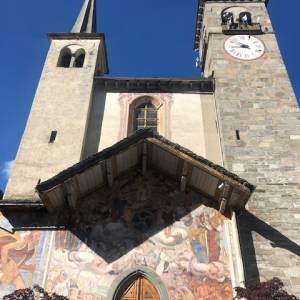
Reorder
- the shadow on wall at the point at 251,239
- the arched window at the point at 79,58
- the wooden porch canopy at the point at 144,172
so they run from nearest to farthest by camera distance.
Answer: the shadow on wall at the point at 251,239 < the wooden porch canopy at the point at 144,172 < the arched window at the point at 79,58

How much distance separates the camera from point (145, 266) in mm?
10453

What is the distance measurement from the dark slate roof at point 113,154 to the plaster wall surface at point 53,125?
6.60ft

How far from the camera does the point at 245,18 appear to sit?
19.8 meters

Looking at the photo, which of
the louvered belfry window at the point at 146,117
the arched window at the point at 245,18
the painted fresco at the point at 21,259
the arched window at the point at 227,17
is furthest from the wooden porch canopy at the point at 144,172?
the arched window at the point at 245,18

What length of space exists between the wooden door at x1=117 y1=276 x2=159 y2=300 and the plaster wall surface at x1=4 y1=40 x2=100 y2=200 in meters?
3.80

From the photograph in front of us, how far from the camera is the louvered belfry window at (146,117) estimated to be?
15.2m

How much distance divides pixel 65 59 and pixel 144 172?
774cm

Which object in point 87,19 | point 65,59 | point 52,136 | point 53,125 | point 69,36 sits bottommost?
point 52,136

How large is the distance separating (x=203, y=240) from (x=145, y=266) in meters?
1.66

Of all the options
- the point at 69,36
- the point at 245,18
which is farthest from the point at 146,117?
the point at 245,18

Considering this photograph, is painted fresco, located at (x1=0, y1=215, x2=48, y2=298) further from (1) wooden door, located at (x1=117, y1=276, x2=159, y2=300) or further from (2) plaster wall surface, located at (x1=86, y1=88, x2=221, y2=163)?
(2) plaster wall surface, located at (x1=86, y1=88, x2=221, y2=163)

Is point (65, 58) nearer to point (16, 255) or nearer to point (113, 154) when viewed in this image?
point (113, 154)

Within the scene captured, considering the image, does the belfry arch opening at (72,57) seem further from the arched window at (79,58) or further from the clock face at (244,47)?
the clock face at (244,47)

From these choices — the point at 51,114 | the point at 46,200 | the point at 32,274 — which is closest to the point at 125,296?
the point at 32,274
